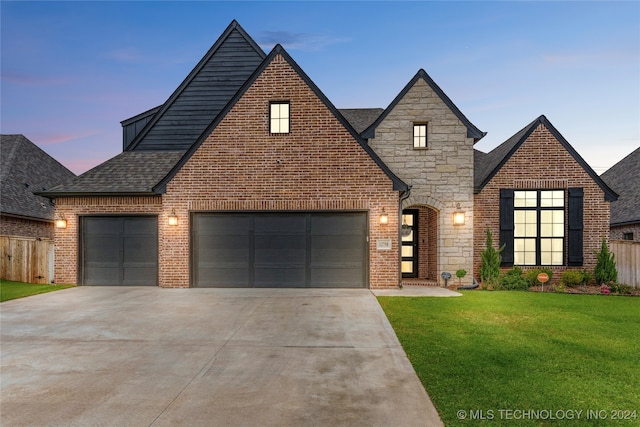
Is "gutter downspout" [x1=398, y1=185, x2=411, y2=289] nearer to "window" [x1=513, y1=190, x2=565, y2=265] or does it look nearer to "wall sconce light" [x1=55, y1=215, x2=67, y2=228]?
"window" [x1=513, y1=190, x2=565, y2=265]

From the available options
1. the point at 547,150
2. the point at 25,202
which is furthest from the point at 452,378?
the point at 25,202

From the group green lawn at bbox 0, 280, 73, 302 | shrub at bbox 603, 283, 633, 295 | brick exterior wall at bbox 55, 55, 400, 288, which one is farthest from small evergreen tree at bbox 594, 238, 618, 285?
green lawn at bbox 0, 280, 73, 302

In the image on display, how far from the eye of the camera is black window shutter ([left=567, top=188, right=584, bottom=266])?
13000 millimetres

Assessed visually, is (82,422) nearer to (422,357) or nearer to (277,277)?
(422,357)

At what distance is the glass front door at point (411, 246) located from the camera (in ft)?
47.3

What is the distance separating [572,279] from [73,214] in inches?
667

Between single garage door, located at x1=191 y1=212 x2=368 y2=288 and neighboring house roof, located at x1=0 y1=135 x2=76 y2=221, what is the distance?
37.5 ft

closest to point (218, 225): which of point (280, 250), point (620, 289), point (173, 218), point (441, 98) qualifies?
point (173, 218)

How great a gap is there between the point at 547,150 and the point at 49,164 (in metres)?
27.0

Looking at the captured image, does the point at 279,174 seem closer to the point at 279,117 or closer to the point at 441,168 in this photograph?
the point at 279,117

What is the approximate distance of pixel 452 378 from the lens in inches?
183

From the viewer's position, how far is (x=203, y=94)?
1455 centimetres

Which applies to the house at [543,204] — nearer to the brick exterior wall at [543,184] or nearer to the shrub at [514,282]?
the brick exterior wall at [543,184]

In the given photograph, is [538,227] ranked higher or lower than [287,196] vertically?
lower
